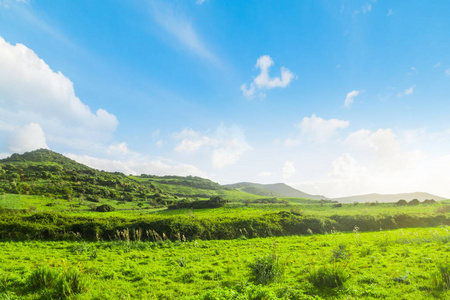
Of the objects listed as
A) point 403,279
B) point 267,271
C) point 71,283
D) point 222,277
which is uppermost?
point 71,283

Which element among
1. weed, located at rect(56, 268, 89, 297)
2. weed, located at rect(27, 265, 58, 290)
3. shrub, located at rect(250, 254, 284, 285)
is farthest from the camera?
shrub, located at rect(250, 254, 284, 285)

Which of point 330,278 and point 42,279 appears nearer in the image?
point 42,279

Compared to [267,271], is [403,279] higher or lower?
higher

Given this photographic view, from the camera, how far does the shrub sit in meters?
9.54

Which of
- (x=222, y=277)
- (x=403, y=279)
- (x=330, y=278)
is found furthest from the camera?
(x=222, y=277)

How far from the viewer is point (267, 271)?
32.7 ft

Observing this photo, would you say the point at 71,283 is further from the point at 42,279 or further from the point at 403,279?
the point at 403,279

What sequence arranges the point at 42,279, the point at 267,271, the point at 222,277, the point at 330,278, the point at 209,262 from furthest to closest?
1. the point at 209,262
2. the point at 222,277
3. the point at 267,271
4. the point at 330,278
5. the point at 42,279

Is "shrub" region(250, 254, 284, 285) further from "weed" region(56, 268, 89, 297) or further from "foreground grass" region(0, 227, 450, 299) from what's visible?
"weed" region(56, 268, 89, 297)

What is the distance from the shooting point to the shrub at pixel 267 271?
31.3ft

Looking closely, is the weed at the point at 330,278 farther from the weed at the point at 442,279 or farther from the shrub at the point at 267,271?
the weed at the point at 442,279

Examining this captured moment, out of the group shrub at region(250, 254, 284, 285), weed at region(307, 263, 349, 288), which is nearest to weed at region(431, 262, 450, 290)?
weed at region(307, 263, 349, 288)

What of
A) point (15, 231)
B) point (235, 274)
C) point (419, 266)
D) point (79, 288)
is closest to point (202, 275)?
point (235, 274)

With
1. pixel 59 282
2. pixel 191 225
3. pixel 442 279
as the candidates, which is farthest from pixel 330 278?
pixel 191 225
